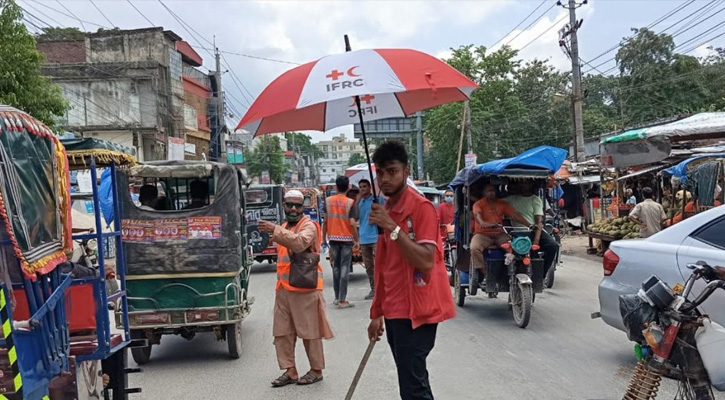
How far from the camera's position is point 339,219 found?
10414mm

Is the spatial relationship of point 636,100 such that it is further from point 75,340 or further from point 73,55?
point 75,340

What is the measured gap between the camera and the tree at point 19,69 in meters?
11.5

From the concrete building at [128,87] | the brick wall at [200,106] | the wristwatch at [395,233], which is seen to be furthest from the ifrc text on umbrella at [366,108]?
the brick wall at [200,106]

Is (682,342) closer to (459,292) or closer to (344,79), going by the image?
(344,79)

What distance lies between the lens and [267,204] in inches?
625

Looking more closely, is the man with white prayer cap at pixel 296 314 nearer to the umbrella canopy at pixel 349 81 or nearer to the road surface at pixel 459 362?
the road surface at pixel 459 362

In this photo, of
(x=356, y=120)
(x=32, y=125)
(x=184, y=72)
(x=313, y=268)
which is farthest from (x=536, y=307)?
(x=184, y=72)

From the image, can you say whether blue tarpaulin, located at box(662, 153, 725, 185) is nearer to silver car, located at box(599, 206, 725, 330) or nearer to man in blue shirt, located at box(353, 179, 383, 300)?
man in blue shirt, located at box(353, 179, 383, 300)

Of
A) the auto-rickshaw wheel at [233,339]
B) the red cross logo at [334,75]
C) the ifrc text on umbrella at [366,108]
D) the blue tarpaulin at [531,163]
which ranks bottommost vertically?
the auto-rickshaw wheel at [233,339]

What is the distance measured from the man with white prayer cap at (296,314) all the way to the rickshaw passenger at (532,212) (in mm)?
3906

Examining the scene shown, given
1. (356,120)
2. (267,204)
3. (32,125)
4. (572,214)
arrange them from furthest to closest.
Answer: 1. (572,214)
2. (267,204)
3. (356,120)
4. (32,125)

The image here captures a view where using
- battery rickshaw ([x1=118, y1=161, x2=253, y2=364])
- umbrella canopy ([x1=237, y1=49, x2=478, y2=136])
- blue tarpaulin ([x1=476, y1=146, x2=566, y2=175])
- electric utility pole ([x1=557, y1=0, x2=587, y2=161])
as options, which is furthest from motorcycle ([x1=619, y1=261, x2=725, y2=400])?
electric utility pole ([x1=557, y1=0, x2=587, y2=161])

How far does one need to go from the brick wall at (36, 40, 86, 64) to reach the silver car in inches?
1482

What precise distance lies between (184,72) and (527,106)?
2272 cm
